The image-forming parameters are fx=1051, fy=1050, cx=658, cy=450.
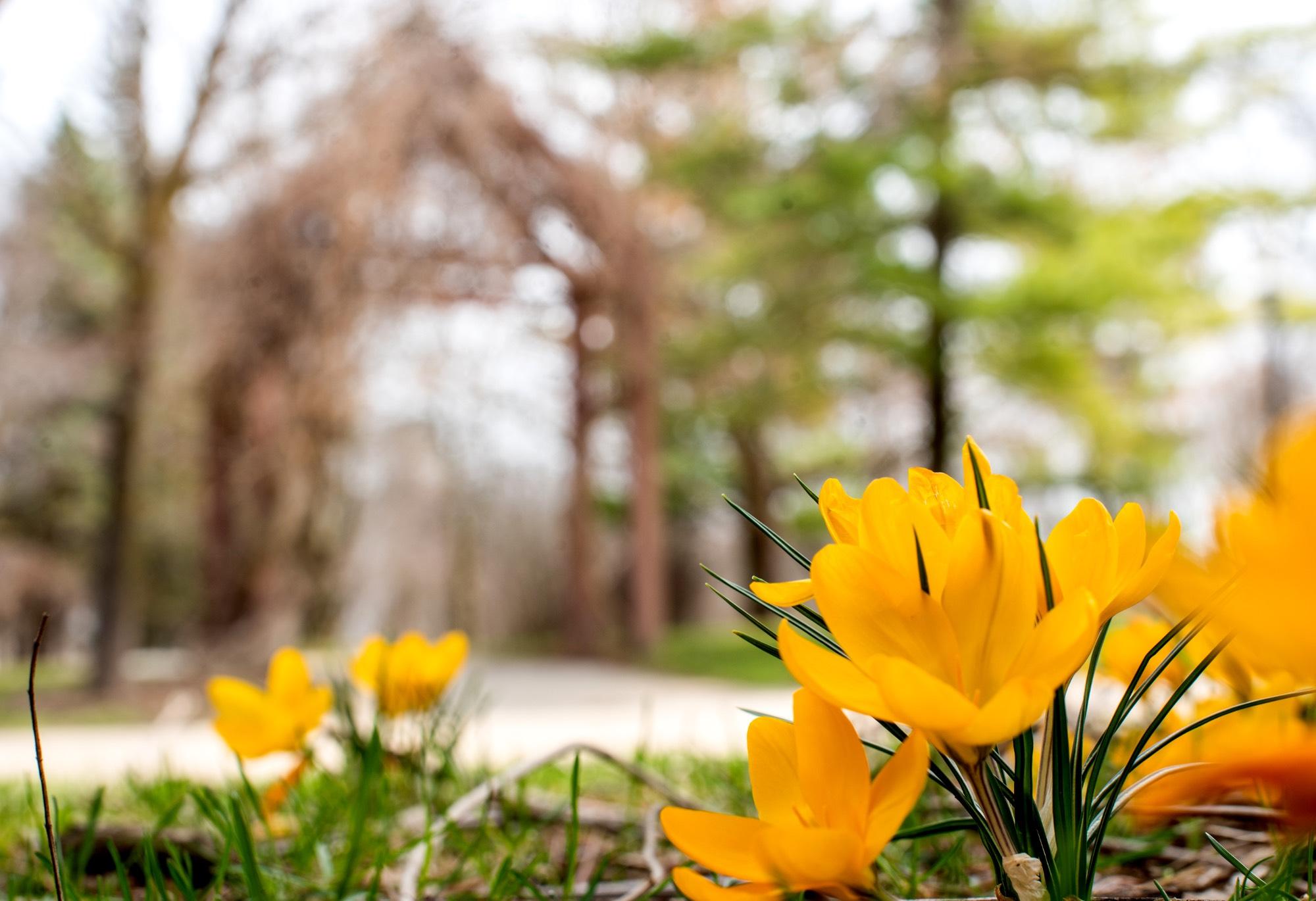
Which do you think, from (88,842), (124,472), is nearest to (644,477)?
(124,472)

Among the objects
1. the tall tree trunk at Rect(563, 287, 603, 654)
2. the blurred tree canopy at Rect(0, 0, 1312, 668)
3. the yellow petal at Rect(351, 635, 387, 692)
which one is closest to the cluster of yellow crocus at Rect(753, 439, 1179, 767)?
the yellow petal at Rect(351, 635, 387, 692)

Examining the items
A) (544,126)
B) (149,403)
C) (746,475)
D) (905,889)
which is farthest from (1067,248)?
(905,889)

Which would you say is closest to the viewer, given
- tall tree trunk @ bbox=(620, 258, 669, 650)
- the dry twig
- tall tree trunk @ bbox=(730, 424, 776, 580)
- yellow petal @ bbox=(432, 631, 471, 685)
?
the dry twig

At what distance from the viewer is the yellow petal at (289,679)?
85cm

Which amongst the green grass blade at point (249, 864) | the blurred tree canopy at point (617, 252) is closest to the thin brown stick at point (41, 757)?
the green grass blade at point (249, 864)

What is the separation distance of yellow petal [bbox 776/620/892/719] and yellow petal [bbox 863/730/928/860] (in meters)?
0.01

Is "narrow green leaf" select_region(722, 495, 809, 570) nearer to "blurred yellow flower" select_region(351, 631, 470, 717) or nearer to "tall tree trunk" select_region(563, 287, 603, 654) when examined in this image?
"blurred yellow flower" select_region(351, 631, 470, 717)

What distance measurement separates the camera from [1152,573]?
1.18 feet

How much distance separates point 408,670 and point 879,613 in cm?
74

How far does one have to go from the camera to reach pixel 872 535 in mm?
356

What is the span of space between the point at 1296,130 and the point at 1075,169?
309 cm

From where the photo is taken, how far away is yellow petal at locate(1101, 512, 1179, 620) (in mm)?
355

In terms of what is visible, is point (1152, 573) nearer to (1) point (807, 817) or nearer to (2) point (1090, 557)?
(2) point (1090, 557)

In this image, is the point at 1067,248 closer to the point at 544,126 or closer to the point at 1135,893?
the point at 544,126
